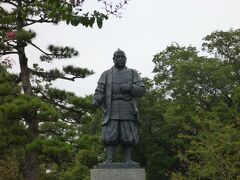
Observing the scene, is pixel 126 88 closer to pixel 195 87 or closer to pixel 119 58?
pixel 119 58

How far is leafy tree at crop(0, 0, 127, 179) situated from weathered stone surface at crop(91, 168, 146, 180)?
5.35 m

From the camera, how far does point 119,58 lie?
9242 mm

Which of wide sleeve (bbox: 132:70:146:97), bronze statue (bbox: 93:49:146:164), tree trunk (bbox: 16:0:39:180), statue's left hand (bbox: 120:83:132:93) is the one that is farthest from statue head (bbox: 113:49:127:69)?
tree trunk (bbox: 16:0:39:180)

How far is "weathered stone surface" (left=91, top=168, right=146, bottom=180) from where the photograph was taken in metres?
8.62

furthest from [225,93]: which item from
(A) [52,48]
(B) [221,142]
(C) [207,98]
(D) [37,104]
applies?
(D) [37,104]

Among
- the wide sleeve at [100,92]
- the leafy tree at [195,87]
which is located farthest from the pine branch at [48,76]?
the leafy tree at [195,87]

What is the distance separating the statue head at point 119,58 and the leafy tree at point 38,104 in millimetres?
4961

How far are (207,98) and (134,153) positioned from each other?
16.5ft

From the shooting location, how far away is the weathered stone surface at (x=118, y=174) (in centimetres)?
862

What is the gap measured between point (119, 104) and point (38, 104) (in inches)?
221

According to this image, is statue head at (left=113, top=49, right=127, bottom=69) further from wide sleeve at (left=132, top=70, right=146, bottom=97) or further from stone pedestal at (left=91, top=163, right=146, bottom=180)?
stone pedestal at (left=91, top=163, right=146, bottom=180)

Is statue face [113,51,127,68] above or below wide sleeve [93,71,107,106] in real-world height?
above

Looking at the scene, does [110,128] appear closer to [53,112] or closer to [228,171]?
[53,112]

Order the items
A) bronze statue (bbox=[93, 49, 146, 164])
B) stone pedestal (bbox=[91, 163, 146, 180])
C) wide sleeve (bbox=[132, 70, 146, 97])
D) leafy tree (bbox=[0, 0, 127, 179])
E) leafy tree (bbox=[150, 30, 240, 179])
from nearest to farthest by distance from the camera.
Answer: stone pedestal (bbox=[91, 163, 146, 180]) < bronze statue (bbox=[93, 49, 146, 164]) < wide sleeve (bbox=[132, 70, 146, 97]) < leafy tree (bbox=[0, 0, 127, 179]) < leafy tree (bbox=[150, 30, 240, 179])
